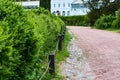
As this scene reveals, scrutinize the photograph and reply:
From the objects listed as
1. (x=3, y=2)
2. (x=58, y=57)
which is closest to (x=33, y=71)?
(x=3, y=2)

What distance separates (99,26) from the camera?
5441cm

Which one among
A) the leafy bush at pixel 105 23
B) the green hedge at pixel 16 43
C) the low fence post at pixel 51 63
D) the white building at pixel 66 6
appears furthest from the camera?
the white building at pixel 66 6

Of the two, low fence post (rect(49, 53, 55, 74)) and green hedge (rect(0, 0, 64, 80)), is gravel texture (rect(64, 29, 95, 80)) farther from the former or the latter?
green hedge (rect(0, 0, 64, 80))

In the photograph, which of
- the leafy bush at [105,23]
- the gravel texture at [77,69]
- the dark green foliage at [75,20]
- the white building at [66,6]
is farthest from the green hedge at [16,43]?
the white building at [66,6]

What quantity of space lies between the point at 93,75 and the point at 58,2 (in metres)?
88.4

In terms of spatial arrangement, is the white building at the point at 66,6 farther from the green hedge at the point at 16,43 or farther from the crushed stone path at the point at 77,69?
the green hedge at the point at 16,43

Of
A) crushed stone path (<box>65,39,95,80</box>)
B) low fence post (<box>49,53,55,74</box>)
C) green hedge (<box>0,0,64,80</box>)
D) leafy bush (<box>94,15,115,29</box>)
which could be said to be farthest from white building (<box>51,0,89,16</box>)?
green hedge (<box>0,0,64,80</box>)

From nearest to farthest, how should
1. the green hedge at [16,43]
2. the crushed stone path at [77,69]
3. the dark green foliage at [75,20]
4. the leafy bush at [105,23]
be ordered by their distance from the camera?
the green hedge at [16,43], the crushed stone path at [77,69], the leafy bush at [105,23], the dark green foliage at [75,20]

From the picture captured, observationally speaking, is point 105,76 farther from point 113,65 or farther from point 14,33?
point 14,33

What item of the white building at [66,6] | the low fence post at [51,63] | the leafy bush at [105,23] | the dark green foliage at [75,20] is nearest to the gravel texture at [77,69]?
the low fence post at [51,63]

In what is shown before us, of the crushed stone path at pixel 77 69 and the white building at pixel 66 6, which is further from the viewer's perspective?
the white building at pixel 66 6

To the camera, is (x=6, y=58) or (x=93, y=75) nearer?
(x=6, y=58)

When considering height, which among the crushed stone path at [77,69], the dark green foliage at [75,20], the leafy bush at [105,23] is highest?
the crushed stone path at [77,69]

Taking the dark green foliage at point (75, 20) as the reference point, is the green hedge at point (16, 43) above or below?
above
